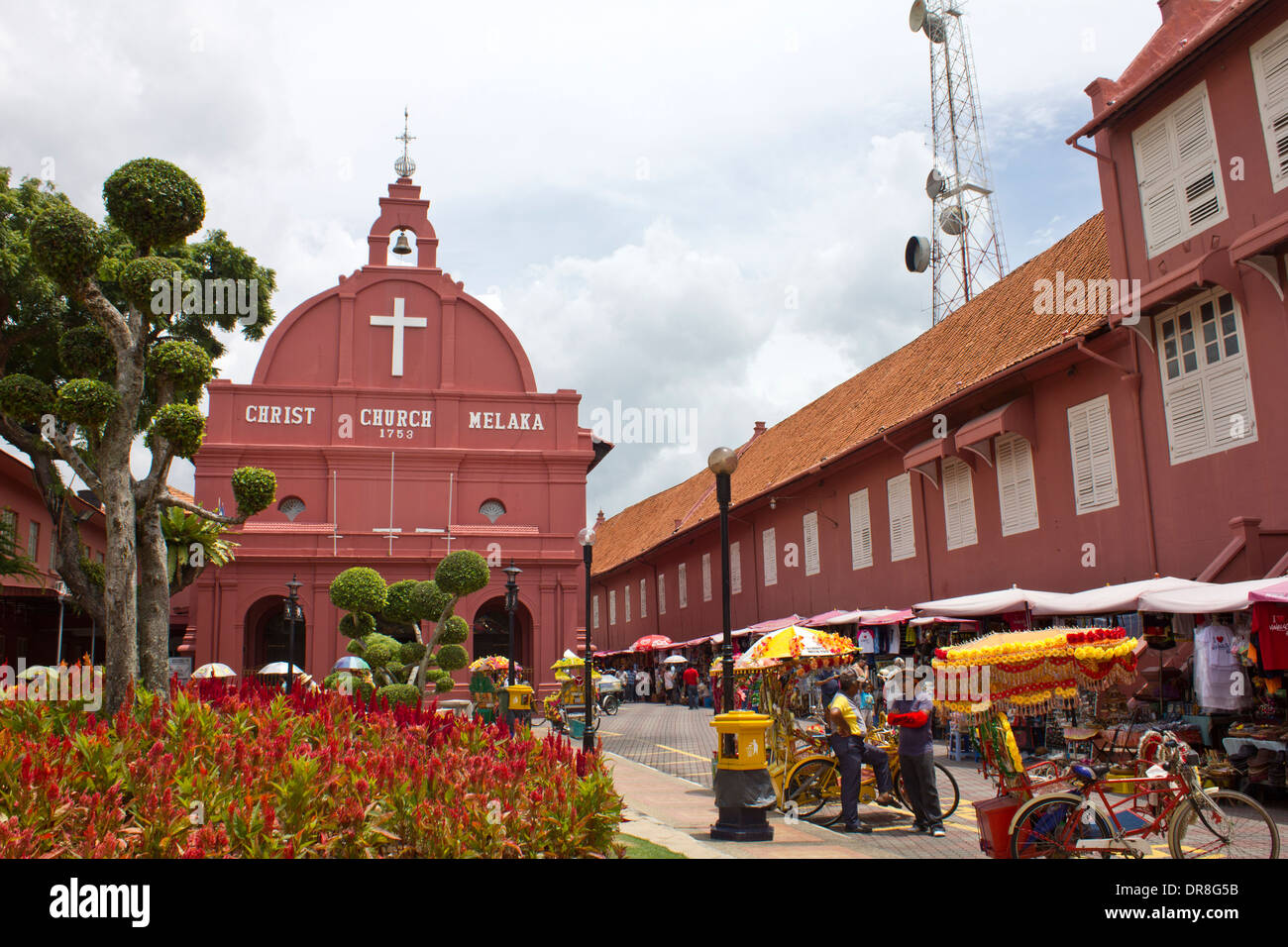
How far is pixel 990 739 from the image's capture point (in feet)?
23.3

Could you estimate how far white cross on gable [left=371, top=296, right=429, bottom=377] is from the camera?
A: 29.3 metres

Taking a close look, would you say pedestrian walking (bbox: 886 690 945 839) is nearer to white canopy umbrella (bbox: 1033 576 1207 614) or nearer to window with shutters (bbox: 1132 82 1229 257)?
white canopy umbrella (bbox: 1033 576 1207 614)

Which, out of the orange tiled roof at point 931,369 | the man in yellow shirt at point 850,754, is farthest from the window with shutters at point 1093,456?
the man in yellow shirt at point 850,754

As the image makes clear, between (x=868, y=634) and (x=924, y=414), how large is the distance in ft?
14.0

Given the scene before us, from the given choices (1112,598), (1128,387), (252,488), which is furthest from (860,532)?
(252,488)

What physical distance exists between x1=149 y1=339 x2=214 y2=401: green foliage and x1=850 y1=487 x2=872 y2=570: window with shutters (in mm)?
14856

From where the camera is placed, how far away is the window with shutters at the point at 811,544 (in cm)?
2402

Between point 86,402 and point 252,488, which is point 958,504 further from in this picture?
point 86,402

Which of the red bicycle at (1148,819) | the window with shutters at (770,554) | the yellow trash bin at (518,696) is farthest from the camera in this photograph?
the window with shutters at (770,554)

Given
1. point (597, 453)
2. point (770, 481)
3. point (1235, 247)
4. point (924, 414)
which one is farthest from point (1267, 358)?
point (597, 453)

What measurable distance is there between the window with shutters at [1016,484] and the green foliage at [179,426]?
485 inches

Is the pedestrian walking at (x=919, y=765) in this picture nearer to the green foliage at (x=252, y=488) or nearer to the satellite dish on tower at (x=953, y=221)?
the green foliage at (x=252, y=488)

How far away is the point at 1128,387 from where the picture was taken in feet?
46.0

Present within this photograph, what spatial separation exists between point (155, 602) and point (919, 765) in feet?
23.7
